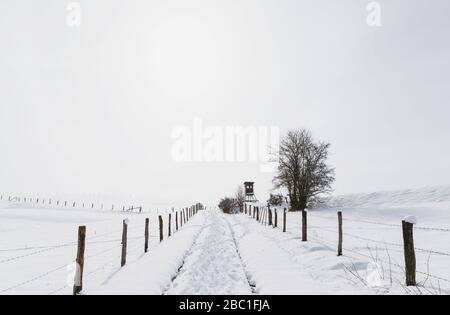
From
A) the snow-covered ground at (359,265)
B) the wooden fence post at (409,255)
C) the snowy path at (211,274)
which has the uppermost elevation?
the wooden fence post at (409,255)

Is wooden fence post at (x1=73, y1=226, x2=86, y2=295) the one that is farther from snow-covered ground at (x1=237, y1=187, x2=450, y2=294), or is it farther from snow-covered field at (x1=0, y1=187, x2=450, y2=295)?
snow-covered ground at (x1=237, y1=187, x2=450, y2=294)

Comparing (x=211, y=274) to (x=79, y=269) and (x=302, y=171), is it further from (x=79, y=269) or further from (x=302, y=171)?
(x=302, y=171)

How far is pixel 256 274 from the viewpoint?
8.59 m

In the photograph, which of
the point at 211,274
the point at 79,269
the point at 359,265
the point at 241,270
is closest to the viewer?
the point at 79,269

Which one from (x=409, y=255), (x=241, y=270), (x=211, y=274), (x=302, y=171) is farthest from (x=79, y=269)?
(x=302, y=171)

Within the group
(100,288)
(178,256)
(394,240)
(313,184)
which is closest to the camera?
(100,288)

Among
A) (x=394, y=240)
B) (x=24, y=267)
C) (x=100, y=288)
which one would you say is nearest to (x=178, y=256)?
(x=100, y=288)

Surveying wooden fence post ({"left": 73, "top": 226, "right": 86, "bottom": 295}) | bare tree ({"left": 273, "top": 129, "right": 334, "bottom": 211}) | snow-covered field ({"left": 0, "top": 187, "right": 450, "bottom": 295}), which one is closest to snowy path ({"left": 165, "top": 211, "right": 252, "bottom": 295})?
snow-covered field ({"left": 0, "top": 187, "right": 450, "bottom": 295})

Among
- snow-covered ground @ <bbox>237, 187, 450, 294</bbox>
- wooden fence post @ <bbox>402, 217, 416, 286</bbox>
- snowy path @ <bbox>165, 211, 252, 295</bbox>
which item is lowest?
snowy path @ <bbox>165, 211, 252, 295</bbox>

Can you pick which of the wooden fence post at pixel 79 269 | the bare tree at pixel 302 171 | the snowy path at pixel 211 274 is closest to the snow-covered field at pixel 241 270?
the snowy path at pixel 211 274

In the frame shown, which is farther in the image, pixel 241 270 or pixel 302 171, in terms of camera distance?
pixel 302 171

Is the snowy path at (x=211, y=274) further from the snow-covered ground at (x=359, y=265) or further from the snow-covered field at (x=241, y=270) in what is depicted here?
the snow-covered ground at (x=359, y=265)
